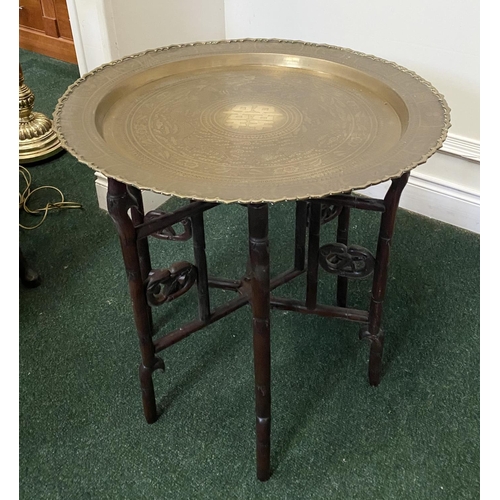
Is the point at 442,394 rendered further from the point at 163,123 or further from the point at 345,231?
the point at 163,123

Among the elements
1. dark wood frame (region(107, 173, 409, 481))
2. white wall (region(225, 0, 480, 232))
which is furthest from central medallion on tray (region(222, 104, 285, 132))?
white wall (region(225, 0, 480, 232))

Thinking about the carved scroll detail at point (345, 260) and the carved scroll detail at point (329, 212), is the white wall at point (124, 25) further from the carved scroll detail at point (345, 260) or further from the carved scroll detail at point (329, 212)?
the carved scroll detail at point (345, 260)

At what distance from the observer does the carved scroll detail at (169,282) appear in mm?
1384

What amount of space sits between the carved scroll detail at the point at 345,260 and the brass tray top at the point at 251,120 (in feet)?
1.06

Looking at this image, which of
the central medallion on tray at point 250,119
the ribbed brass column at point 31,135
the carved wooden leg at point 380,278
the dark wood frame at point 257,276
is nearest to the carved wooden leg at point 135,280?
the dark wood frame at point 257,276

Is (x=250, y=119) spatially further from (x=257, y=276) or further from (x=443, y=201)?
(x=443, y=201)

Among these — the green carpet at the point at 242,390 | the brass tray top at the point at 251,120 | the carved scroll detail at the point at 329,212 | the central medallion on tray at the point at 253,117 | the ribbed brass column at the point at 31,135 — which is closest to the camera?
the brass tray top at the point at 251,120

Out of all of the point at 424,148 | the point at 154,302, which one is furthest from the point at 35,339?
the point at 424,148

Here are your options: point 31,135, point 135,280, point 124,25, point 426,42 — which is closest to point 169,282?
point 135,280

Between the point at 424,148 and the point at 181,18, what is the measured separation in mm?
1356

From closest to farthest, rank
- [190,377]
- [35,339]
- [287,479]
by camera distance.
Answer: [287,479] → [190,377] → [35,339]

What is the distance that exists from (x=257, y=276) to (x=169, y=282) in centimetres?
32

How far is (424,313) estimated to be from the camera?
190 cm

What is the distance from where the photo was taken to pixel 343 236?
5.67ft
